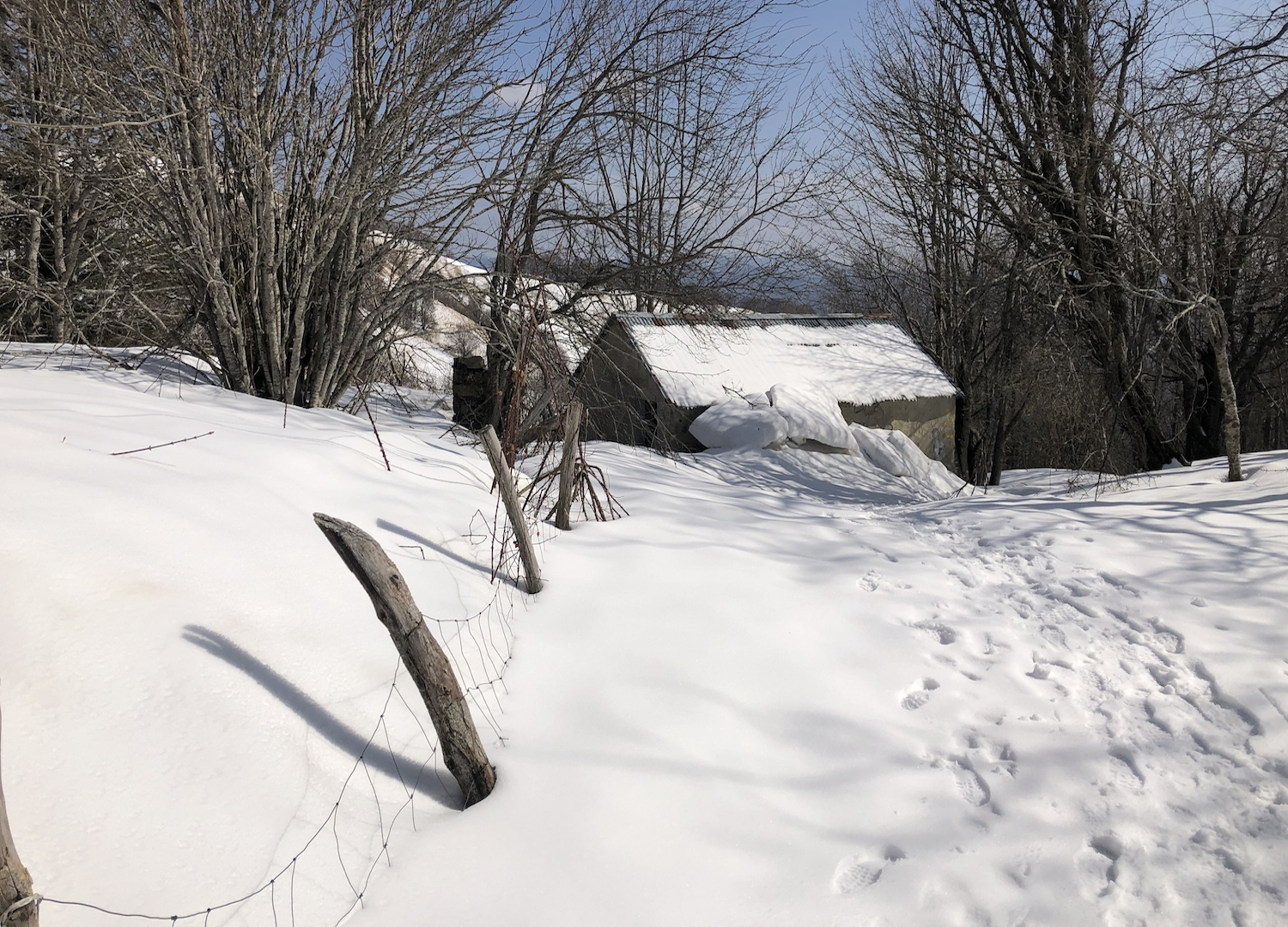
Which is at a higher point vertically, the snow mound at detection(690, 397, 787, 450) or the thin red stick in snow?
the snow mound at detection(690, 397, 787, 450)

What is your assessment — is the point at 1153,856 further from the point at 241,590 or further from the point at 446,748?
the point at 241,590

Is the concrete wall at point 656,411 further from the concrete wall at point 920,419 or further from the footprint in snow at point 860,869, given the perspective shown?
the footprint in snow at point 860,869

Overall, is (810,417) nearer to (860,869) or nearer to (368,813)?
(860,869)

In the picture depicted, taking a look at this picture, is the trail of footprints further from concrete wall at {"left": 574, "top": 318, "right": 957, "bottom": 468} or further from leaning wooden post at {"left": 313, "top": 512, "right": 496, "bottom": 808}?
concrete wall at {"left": 574, "top": 318, "right": 957, "bottom": 468}

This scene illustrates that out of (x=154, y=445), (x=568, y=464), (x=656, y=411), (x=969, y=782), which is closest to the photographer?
(x=969, y=782)

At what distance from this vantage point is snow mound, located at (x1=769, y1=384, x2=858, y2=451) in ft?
37.8

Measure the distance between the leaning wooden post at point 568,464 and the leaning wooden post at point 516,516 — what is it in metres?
0.70

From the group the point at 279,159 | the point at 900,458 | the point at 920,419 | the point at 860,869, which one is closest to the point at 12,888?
the point at 860,869

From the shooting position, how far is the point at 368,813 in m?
2.43

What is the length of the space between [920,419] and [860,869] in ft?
42.5

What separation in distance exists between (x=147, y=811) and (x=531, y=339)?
10.1ft

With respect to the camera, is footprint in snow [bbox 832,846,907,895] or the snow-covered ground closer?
the snow-covered ground

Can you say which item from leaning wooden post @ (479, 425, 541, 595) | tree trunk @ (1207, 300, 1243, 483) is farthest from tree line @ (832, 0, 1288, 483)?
leaning wooden post @ (479, 425, 541, 595)

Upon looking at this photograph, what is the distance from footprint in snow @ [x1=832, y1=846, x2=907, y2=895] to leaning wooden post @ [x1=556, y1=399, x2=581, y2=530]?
2.88 meters
